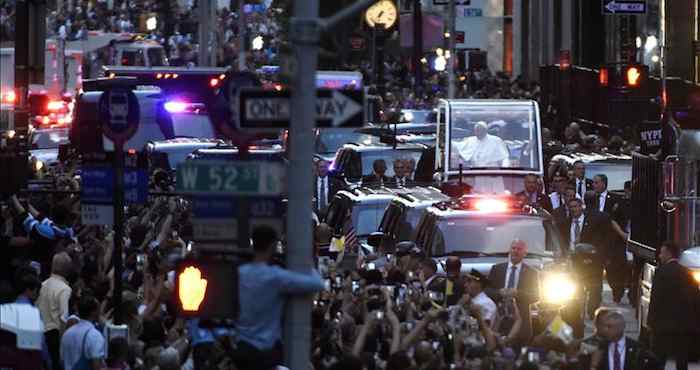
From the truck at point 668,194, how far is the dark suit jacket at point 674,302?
66 cm

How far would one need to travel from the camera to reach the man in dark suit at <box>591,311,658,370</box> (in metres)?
16.4

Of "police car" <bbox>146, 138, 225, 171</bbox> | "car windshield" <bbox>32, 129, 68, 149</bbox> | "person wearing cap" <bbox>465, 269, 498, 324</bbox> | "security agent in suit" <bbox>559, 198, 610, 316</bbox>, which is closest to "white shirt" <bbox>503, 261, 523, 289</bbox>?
"person wearing cap" <bbox>465, 269, 498, 324</bbox>

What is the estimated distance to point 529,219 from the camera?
22656 millimetres

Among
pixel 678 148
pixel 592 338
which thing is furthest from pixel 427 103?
pixel 592 338

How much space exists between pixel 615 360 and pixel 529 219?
6.29 m

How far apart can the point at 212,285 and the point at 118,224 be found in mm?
3967

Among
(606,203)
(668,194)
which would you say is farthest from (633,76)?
(668,194)

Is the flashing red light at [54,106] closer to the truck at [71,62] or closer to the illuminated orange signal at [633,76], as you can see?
the truck at [71,62]

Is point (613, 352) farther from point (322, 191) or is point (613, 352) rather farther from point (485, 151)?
point (322, 191)

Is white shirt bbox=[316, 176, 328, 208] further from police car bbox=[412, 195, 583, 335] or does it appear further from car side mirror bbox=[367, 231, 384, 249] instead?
police car bbox=[412, 195, 583, 335]

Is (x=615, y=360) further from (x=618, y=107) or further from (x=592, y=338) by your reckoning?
(x=618, y=107)

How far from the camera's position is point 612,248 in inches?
1067

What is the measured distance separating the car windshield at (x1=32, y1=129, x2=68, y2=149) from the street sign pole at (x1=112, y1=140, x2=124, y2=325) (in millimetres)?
29570

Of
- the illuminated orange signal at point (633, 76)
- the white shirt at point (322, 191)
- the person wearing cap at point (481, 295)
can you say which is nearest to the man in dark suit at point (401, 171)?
the white shirt at point (322, 191)
